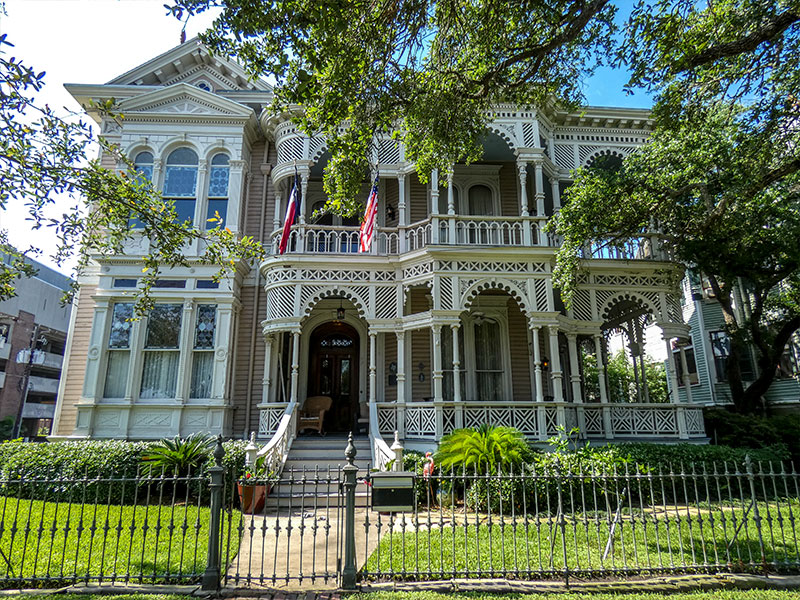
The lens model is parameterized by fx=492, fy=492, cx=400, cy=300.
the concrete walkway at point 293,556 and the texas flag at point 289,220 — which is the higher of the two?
the texas flag at point 289,220

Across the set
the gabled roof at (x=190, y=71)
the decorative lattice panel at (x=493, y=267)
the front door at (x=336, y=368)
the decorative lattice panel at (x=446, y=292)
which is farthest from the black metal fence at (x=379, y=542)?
the gabled roof at (x=190, y=71)

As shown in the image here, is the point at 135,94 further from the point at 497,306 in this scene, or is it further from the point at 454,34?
the point at 497,306

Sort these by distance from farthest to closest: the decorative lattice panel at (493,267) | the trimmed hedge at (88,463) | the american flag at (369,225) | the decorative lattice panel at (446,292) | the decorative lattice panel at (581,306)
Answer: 1. the decorative lattice panel at (581,306)
2. the decorative lattice panel at (493,267)
3. the decorative lattice panel at (446,292)
4. the american flag at (369,225)
5. the trimmed hedge at (88,463)

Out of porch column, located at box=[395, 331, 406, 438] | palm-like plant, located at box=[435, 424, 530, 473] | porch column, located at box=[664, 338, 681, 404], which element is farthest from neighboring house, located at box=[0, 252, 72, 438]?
porch column, located at box=[664, 338, 681, 404]

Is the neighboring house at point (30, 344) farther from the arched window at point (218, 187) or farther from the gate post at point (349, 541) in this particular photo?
the gate post at point (349, 541)

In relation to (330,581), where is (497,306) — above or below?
above

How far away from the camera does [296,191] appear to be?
1321 cm

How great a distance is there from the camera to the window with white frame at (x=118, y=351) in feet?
42.3

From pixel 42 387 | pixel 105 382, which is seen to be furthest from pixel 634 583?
pixel 42 387

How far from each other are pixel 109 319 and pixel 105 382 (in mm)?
1654

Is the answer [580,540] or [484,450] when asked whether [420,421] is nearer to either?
[484,450]

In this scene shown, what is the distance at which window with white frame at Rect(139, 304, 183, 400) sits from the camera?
42.7ft

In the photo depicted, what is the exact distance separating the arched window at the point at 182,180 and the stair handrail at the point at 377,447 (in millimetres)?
7791

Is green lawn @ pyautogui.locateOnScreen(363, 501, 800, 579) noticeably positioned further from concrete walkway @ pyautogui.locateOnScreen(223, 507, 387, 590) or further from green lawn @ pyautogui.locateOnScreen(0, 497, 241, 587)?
green lawn @ pyautogui.locateOnScreen(0, 497, 241, 587)
